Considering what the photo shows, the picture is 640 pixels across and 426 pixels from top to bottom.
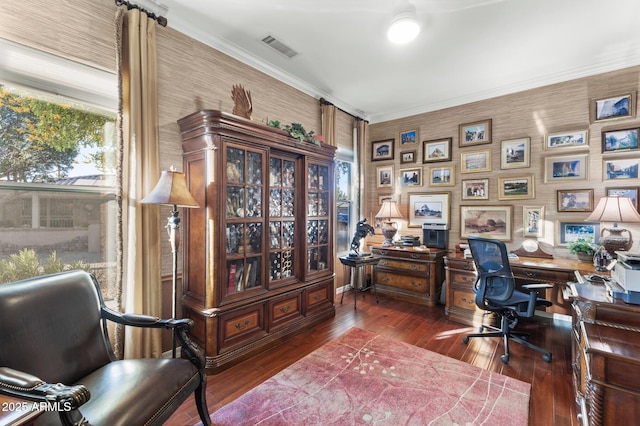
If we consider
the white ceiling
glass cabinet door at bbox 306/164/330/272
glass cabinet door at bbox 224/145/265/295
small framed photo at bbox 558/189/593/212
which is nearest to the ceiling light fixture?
the white ceiling

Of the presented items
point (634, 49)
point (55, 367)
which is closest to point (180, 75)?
point (55, 367)

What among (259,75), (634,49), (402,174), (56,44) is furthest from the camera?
(402,174)

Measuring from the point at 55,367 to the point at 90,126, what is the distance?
170 cm

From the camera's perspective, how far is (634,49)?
2.81m

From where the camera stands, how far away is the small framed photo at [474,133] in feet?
12.5

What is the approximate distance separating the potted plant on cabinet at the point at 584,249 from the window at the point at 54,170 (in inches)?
185

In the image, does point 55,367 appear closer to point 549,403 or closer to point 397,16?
point 549,403

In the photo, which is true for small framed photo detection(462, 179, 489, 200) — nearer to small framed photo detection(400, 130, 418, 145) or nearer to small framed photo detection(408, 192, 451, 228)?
small framed photo detection(408, 192, 451, 228)

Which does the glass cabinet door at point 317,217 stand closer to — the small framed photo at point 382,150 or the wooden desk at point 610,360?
the small framed photo at point 382,150

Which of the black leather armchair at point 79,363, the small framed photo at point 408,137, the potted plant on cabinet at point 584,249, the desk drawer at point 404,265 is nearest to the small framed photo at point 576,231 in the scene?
the potted plant on cabinet at point 584,249

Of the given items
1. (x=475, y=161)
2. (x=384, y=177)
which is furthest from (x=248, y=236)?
(x=475, y=161)

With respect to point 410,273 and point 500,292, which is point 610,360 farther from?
point 410,273

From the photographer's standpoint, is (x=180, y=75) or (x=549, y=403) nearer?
(x=549, y=403)

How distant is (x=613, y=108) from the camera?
3039 millimetres
